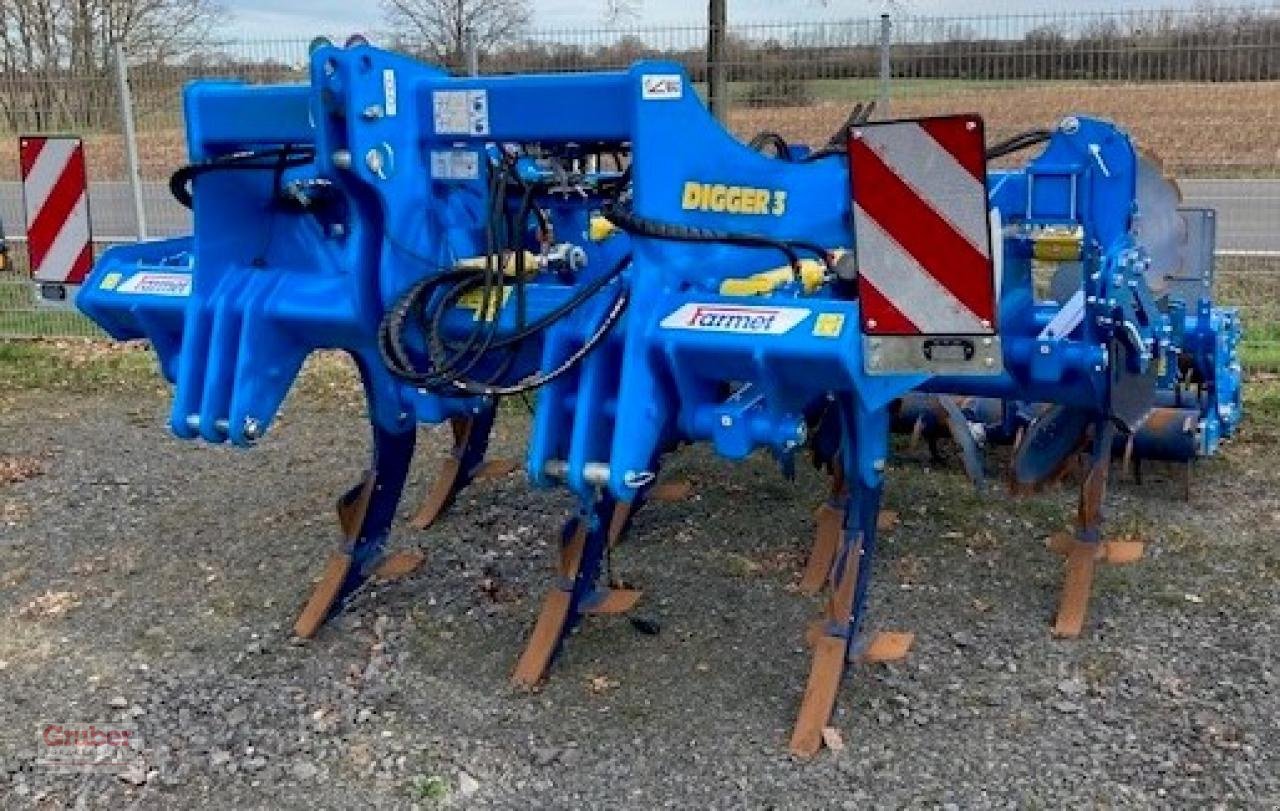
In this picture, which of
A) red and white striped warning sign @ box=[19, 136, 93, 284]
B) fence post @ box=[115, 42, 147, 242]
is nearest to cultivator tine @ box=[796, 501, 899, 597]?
red and white striped warning sign @ box=[19, 136, 93, 284]

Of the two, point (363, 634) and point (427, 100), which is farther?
point (363, 634)

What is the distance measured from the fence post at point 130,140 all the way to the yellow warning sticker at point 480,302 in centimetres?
580

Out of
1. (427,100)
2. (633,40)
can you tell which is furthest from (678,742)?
(633,40)

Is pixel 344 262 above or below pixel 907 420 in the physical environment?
above

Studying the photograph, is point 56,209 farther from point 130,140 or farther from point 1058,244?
point 130,140

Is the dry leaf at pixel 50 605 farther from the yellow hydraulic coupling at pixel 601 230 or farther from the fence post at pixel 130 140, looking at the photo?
the fence post at pixel 130 140

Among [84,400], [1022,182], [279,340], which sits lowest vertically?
[84,400]

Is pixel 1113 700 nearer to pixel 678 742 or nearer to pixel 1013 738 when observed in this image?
pixel 1013 738

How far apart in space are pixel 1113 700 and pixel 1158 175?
163 cm

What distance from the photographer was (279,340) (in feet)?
→ 11.3

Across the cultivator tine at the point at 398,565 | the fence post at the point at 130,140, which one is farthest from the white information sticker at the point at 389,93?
the fence post at the point at 130,140

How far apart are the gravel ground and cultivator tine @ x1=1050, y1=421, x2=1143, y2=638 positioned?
83 mm

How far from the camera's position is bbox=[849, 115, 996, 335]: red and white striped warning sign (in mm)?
2668

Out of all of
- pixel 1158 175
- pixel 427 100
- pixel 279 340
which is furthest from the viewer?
pixel 1158 175
